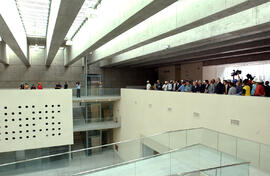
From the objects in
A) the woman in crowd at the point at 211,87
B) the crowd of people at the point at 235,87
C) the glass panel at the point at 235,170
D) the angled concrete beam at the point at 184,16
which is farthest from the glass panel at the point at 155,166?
the woman in crowd at the point at 211,87

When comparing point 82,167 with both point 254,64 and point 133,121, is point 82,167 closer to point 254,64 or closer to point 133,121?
point 133,121

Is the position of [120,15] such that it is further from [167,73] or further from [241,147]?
[167,73]

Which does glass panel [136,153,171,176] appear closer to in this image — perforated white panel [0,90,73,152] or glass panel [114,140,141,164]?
glass panel [114,140,141,164]

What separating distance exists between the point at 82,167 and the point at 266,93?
31.7ft

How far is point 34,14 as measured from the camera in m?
11.1

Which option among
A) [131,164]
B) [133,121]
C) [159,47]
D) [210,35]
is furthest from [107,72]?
[131,164]

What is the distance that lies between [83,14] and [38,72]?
57.1 ft

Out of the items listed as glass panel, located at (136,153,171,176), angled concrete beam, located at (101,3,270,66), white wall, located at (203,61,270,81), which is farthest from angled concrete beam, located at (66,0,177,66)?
white wall, located at (203,61,270,81)

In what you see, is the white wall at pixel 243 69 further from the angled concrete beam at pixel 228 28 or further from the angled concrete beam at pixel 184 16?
the angled concrete beam at pixel 184 16

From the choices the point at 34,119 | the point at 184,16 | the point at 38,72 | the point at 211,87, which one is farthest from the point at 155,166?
the point at 38,72

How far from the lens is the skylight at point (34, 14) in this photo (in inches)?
373

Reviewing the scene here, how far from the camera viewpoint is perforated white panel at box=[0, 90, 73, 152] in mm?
13914

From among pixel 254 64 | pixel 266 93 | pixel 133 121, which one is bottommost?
pixel 133 121

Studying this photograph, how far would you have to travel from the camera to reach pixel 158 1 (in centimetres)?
511
